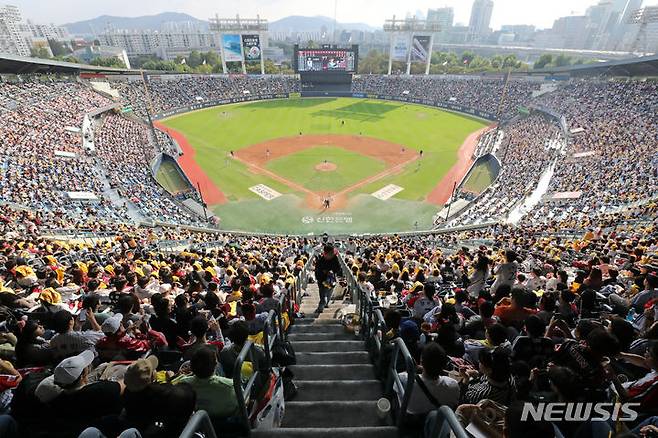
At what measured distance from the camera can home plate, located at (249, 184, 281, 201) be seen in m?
32.6

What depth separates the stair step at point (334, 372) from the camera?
568cm

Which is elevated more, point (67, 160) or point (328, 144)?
point (67, 160)

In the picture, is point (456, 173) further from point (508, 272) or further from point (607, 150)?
point (508, 272)

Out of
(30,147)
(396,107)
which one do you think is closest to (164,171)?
(30,147)

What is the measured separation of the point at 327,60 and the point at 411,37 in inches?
833

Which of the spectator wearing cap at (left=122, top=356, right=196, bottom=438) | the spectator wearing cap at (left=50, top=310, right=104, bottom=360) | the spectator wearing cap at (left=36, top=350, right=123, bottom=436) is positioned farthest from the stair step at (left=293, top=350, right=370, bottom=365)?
the spectator wearing cap at (left=50, top=310, right=104, bottom=360)

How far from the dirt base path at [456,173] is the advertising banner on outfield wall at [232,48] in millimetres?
54052

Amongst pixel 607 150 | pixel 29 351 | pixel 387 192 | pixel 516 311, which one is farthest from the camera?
pixel 387 192

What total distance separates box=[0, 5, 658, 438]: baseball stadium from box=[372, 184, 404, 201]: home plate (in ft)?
0.84

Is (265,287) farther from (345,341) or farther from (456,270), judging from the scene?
(456,270)

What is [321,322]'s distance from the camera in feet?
29.7

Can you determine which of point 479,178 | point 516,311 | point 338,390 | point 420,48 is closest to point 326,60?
point 420,48

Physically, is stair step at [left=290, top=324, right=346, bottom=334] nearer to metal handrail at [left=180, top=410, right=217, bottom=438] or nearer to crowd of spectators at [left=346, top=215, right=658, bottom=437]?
crowd of spectators at [left=346, top=215, right=658, bottom=437]

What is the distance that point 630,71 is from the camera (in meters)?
44.9
